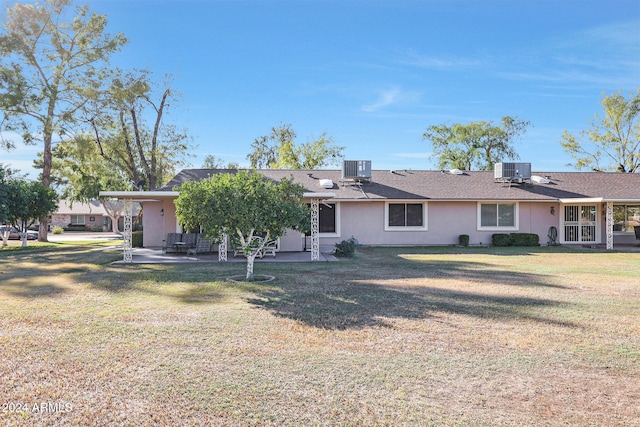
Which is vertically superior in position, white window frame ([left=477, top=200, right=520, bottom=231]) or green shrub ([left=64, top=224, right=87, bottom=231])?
white window frame ([left=477, top=200, right=520, bottom=231])

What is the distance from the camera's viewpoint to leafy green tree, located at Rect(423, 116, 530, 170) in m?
40.9

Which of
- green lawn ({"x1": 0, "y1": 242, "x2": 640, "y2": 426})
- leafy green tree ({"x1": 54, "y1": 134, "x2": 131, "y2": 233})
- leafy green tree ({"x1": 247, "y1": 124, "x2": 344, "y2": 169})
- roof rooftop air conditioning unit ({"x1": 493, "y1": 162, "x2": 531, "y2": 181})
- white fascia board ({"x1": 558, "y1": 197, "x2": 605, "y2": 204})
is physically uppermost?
leafy green tree ({"x1": 247, "y1": 124, "x2": 344, "y2": 169})

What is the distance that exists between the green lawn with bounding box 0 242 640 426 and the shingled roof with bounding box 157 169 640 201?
10617 millimetres

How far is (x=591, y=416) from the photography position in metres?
3.29

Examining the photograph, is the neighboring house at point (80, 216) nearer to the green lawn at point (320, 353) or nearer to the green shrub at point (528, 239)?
the green lawn at point (320, 353)

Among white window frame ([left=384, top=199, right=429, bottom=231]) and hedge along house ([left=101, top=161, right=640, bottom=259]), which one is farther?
white window frame ([left=384, top=199, right=429, bottom=231])

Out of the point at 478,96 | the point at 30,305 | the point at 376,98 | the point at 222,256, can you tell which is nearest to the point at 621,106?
the point at 478,96

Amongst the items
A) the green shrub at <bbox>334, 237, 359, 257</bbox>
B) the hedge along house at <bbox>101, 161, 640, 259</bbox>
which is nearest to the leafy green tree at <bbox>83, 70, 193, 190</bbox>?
the hedge along house at <bbox>101, 161, 640, 259</bbox>

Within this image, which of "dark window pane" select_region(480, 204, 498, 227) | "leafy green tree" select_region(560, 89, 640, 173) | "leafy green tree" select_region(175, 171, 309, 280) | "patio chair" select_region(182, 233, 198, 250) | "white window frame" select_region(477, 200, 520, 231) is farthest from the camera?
"leafy green tree" select_region(560, 89, 640, 173)

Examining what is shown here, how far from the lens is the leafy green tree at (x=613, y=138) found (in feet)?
122

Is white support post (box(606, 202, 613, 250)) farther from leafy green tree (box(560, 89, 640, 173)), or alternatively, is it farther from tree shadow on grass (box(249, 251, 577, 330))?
leafy green tree (box(560, 89, 640, 173))

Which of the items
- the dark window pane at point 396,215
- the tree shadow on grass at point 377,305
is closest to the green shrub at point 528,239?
the dark window pane at point 396,215

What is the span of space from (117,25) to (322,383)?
31379mm

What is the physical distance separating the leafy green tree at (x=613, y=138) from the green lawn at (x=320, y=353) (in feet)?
118
